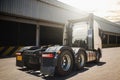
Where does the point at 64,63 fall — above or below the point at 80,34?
below

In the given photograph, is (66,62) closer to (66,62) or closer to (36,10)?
(66,62)

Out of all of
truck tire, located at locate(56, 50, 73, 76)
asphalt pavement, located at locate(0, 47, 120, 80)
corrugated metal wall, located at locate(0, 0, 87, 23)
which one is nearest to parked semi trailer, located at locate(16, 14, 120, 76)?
truck tire, located at locate(56, 50, 73, 76)

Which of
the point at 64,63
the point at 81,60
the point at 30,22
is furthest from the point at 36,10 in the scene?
the point at 64,63

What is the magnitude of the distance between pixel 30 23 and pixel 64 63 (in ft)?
35.8

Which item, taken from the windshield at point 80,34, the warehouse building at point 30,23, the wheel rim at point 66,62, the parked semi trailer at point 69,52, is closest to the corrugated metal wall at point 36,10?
the warehouse building at point 30,23

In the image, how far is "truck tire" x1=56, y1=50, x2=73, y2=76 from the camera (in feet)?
19.3

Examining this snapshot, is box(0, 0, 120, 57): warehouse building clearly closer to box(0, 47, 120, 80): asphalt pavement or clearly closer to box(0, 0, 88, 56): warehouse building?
box(0, 0, 88, 56): warehouse building

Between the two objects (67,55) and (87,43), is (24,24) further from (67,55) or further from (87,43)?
(67,55)

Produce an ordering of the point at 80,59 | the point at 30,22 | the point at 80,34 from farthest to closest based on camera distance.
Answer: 1. the point at 30,22
2. the point at 80,34
3. the point at 80,59

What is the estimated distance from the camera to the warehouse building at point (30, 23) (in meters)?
14.0

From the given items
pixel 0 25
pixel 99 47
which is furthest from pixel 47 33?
pixel 99 47

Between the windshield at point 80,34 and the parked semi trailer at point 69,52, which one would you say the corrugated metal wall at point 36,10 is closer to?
the parked semi trailer at point 69,52

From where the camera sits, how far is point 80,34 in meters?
9.14

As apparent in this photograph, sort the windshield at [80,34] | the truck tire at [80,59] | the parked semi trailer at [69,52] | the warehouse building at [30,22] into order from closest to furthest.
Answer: the parked semi trailer at [69,52] < the truck tire at [80,59] < the windshield at [80,34] < the warehouse building at [30,22]
